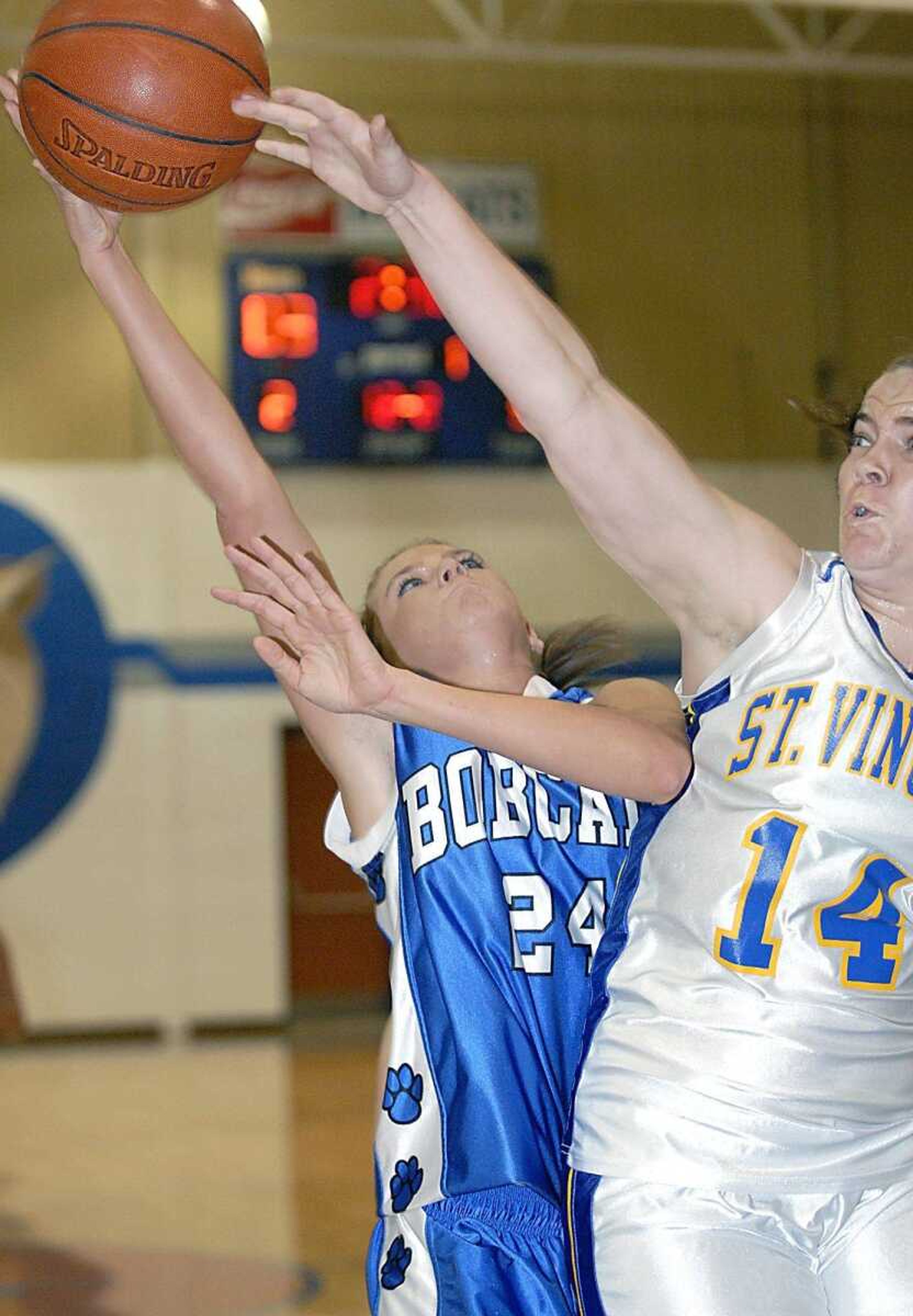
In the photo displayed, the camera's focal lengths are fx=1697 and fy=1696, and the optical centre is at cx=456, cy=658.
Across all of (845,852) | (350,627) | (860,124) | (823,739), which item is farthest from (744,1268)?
(860,124)

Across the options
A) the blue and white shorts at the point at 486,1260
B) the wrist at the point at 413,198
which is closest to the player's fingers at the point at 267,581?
the wrist at the point at 413,198

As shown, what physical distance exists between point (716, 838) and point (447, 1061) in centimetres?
63

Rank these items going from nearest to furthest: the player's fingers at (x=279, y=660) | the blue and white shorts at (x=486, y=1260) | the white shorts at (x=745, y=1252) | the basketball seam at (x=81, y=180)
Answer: the white shorts at (x=745, y=1252) < the player's fingers at (x=279, y=660) < the blue and white shorts at (x=486, y=1260) < the basketball seam at (x=81, y=180)

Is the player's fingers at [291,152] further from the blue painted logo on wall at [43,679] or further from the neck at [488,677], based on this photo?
the blue painted logo on wall at [43,679]

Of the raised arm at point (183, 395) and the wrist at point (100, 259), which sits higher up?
the wrist at point (100, 259)

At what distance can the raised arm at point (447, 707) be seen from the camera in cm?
204

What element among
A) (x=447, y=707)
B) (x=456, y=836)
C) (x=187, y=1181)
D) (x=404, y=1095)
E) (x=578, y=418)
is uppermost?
(x=578, y=418)

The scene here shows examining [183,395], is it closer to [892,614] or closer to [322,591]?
[322,591]

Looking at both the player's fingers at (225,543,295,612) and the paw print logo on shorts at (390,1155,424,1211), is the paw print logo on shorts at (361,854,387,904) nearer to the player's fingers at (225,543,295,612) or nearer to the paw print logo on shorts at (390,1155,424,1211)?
the paw print logo on shorts at (390,1155,424,1211)

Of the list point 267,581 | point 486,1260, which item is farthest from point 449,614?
point 486,1260

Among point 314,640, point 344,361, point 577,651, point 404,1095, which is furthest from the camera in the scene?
point 344,361

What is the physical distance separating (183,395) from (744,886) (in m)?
1.25

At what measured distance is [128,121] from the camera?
97.1 inches

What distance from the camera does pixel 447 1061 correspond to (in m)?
2.38
